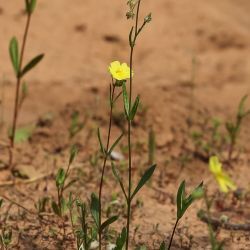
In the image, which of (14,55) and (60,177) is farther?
(14,55)

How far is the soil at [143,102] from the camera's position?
266 centimetres

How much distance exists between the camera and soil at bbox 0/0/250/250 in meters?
2.66

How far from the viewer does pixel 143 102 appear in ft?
12.4

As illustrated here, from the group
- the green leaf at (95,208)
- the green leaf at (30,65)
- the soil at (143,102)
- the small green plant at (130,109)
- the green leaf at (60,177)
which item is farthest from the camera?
the green leaf at (30,65)

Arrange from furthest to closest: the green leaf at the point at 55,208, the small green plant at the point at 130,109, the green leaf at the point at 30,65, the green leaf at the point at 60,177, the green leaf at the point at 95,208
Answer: the green leaf at the point at 30,65
the green leaf at the point at 55,208
the green leaf at the point at 60,177
the green leaf at the point at 95,208
the small green plant at the point at 130,109

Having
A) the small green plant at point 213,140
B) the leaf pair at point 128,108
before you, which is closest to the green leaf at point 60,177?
the leaf pair at point 128,108

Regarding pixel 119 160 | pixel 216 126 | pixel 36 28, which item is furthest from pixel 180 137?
pixel 36 28

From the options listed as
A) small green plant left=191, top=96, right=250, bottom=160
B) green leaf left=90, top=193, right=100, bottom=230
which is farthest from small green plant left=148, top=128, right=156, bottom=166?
green leaf left=90, top=193, right=100, bottom=230

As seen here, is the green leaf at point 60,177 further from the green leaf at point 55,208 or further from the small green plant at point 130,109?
the small green plant at point 130,109

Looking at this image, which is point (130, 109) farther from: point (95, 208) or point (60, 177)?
point (60, 177)

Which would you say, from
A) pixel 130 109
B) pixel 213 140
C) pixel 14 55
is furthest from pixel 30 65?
pixel 213 140

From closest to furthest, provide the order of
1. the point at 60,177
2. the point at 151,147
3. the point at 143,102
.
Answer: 1. the point at 60,177
2. the point at 151,147
3. the point at 143,102

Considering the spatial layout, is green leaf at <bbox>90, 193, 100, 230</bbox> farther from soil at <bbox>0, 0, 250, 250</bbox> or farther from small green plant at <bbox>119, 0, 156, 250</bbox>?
soil at <bbox>0, 0, 250, 250</bbox>

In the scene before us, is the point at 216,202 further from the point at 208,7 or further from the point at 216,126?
the point at 208,7
